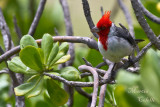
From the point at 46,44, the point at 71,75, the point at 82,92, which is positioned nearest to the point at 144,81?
the point at 71,75

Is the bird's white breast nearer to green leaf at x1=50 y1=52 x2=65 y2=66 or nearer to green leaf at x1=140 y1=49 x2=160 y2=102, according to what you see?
green leaf at x1=50 y1=52 x2=65 y2=66

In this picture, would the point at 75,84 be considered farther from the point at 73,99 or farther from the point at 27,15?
the point at 27,15

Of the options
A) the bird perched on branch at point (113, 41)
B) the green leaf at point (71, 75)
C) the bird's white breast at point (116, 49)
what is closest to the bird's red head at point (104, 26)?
the bird perched on branch at point (113, 41)

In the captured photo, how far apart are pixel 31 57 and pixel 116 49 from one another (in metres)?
0.48

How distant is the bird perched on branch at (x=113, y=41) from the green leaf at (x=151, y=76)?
791mm

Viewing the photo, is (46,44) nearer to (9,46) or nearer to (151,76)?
(9,46)

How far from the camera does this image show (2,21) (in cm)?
164

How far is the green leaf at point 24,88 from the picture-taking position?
48.0 inches

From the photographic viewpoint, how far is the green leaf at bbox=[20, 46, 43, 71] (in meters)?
1.25

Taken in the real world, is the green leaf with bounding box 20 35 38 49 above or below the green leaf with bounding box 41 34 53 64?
above

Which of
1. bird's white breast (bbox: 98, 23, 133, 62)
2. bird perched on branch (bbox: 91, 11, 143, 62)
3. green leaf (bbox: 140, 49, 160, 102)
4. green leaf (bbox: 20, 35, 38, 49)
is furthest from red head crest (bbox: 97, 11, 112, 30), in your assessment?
green leaf (bbox: 140, 49, 160, 102)

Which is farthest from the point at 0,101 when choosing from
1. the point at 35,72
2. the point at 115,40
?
the point at 115,40

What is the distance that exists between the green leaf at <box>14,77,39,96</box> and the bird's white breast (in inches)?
15.1

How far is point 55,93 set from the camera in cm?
131
